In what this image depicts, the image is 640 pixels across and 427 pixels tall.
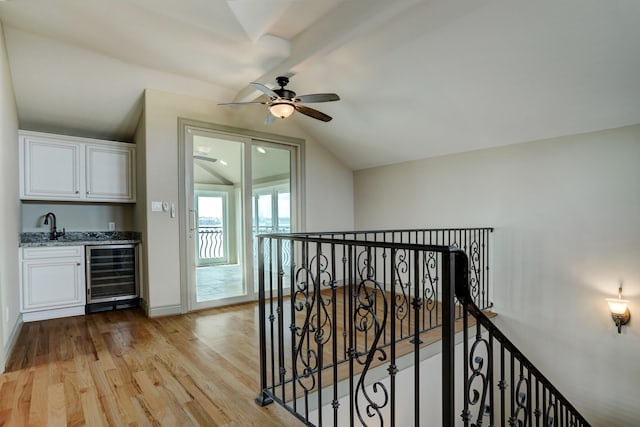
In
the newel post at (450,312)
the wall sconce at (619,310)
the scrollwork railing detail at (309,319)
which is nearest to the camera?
the newel post at (450,312)

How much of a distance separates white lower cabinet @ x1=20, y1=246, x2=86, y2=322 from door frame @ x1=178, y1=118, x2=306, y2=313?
1208 mm

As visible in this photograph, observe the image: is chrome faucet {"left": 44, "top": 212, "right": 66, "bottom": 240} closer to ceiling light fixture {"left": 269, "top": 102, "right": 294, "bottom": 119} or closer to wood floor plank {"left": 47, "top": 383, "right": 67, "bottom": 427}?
wood floor plank {"left": 47, "top": 383, "right": 67, "bottom": 427}

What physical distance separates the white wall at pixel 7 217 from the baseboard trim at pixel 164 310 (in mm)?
1171

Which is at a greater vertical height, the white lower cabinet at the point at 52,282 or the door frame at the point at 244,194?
the door frame at the point at 244,194

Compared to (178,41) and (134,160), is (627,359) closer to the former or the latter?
(178,41)

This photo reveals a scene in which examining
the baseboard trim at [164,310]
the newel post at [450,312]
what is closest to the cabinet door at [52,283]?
the baseboard trim at [164,310]

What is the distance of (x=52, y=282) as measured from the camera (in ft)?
12.5

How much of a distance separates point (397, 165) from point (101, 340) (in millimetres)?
4308

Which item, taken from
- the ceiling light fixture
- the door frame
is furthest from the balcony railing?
the ceiling light fixture

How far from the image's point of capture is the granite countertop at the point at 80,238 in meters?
3.85

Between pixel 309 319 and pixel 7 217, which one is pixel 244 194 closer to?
pixel 7 217

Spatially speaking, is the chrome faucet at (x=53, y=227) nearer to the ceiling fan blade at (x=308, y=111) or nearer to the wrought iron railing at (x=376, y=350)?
the wrought iron railing at (x=376, y=350)

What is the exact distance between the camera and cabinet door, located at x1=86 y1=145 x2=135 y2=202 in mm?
4160

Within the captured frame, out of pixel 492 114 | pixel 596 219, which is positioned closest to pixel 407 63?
pixel 492 114
